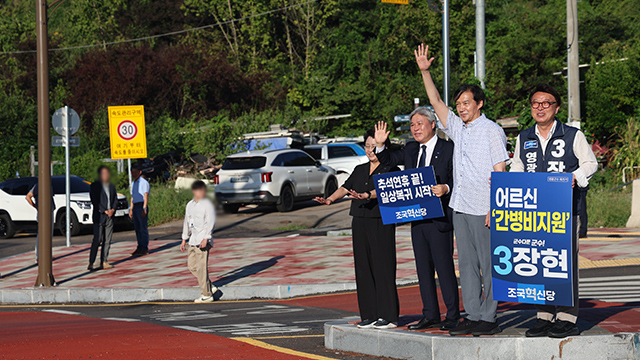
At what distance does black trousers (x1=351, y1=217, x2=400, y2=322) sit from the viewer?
6734 millimetres

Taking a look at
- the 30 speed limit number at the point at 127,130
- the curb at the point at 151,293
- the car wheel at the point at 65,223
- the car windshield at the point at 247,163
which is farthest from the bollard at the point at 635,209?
the car wheel at the point at 65,223

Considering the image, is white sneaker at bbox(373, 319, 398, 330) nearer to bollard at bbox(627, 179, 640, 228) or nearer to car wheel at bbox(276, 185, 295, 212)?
bollard at bbox(627, 179, 640, 228)

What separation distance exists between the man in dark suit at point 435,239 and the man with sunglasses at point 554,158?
65 cm

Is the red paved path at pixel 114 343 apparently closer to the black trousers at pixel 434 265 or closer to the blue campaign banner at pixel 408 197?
the black trousers at pixel 434 265

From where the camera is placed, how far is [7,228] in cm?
2170

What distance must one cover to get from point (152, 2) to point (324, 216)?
3722 cm

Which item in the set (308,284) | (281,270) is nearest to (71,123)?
(281,270)

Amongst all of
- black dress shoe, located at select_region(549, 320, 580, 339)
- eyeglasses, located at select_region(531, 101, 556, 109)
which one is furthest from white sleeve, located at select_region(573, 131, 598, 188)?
black dress shoe, located at select_region(549, 320, 580, 339)

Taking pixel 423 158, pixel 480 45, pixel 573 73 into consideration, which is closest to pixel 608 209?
pixel 480 45

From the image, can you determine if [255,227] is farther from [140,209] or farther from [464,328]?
[464,328]

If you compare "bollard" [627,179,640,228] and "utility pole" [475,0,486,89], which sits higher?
"utility pole" [475,0,486,89]

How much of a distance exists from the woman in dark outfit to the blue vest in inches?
49.4

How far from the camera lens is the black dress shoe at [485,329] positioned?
6.05m

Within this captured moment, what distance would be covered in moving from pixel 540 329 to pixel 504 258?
1.93ft
